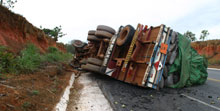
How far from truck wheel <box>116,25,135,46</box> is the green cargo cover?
5.07 ft

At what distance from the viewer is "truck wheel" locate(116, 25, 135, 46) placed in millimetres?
4285

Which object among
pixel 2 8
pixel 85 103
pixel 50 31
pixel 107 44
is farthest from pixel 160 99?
pixel 50 31

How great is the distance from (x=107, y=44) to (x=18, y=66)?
3088mm

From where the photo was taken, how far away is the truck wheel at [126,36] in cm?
429

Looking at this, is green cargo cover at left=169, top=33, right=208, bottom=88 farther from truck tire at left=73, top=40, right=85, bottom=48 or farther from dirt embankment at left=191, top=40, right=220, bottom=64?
dirt embankment at left=191, top=40, right=220, bottom=64

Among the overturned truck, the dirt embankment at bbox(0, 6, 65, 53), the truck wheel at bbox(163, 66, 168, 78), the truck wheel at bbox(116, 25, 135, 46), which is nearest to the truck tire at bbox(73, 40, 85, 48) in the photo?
the overturned truck

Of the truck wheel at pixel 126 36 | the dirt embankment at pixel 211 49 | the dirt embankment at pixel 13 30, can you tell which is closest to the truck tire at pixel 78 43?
the dirt embankment at pixel 13 30

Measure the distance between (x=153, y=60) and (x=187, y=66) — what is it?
1485mm

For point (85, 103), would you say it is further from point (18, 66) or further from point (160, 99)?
point (18, 66)

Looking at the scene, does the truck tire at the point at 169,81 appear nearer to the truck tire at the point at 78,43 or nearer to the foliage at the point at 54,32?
the truck tire at the point at 78,43

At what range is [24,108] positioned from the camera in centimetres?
→ 178

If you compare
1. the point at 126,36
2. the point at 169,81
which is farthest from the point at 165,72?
the point at 126,36

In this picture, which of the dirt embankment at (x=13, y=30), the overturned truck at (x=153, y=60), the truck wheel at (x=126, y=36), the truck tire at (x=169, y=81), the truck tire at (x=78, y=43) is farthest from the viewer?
the dirt embankment at (x=13, y=30)

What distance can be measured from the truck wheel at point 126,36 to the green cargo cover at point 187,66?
1545mm
